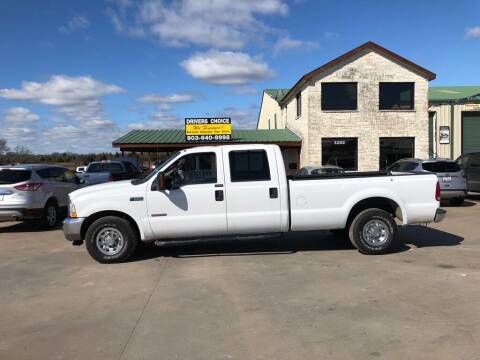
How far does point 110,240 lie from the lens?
7488 mm

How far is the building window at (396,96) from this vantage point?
966 inches

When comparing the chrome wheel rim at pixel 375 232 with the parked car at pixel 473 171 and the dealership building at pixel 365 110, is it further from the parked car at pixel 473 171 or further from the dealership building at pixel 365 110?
the dealership building at pixel 365 110

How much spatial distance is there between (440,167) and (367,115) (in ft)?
33.8

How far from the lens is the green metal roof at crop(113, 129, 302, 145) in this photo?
25.5m

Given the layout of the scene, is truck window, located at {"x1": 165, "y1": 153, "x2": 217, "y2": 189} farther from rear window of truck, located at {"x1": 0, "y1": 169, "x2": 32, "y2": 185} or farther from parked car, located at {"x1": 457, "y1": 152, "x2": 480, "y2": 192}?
parked car, located at {"x1": 457, "y1": 152, "x2": 480, "y2": 192}

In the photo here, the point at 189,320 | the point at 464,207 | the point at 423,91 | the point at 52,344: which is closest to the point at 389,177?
the point at 189,320

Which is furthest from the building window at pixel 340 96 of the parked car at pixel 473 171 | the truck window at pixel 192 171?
the truck window at pixel 192 171

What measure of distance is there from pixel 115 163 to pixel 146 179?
1347 cm

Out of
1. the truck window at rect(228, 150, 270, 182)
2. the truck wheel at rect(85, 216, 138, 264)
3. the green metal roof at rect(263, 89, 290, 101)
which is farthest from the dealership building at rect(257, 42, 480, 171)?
the truck wheel at rect(85, 216, 138, 264)

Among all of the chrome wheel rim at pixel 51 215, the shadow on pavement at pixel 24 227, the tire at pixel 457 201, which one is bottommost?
the shadow on pavement at pixel 24 227

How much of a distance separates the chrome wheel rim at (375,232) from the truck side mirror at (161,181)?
11.2ft

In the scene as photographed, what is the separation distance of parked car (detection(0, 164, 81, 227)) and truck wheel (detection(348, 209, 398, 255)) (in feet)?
25.6

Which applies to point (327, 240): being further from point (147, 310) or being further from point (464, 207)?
point (464, 207)

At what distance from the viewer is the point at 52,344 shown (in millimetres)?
4293
